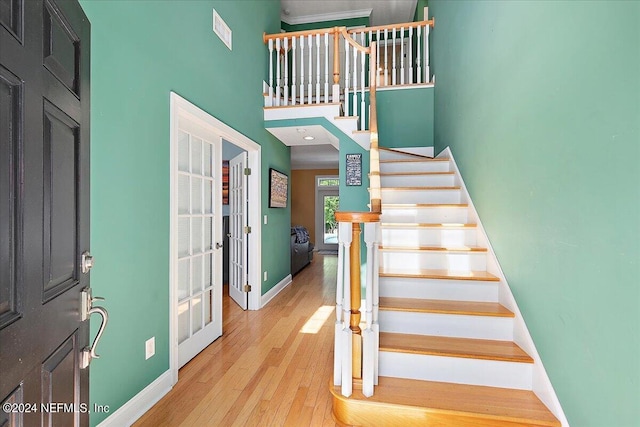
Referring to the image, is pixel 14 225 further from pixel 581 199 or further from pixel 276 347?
pixel 276 347

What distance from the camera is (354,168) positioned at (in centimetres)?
396

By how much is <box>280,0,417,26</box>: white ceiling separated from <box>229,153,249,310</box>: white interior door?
3.37 m

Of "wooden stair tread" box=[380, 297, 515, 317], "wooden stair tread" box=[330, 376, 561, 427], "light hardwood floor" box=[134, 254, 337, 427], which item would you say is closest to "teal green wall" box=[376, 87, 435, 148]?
"light hardwood floor" box=[134, 254, 337, 427]

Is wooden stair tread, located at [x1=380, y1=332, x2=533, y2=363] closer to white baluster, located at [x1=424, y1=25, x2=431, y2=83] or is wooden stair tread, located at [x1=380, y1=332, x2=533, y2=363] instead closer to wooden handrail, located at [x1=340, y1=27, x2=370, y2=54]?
wooden handrail, located at [x1=340, y1=27, x2=370, y2=54]

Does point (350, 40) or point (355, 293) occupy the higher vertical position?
point (350, 40)

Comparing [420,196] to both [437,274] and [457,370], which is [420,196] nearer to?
[437,274]

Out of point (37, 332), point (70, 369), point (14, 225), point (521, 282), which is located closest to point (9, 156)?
point (14, 225)

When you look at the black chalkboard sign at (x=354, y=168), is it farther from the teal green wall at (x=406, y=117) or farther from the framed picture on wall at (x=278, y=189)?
the framed picture on wall at (x=278, y=189)

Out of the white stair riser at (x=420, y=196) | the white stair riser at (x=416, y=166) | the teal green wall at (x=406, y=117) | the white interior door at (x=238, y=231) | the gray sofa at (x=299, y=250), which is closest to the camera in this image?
the white stair riser at (x=420, y=196)

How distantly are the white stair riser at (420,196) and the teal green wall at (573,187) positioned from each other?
0.72 meters

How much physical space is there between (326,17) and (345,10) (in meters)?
0.40

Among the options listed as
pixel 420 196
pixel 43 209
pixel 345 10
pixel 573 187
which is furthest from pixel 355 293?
pixel 345 10

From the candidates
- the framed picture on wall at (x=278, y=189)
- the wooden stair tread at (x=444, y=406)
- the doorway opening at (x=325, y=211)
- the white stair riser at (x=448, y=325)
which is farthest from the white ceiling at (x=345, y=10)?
the wooden stair tread at (x=444, y=406)

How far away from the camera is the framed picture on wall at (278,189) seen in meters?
4.07
